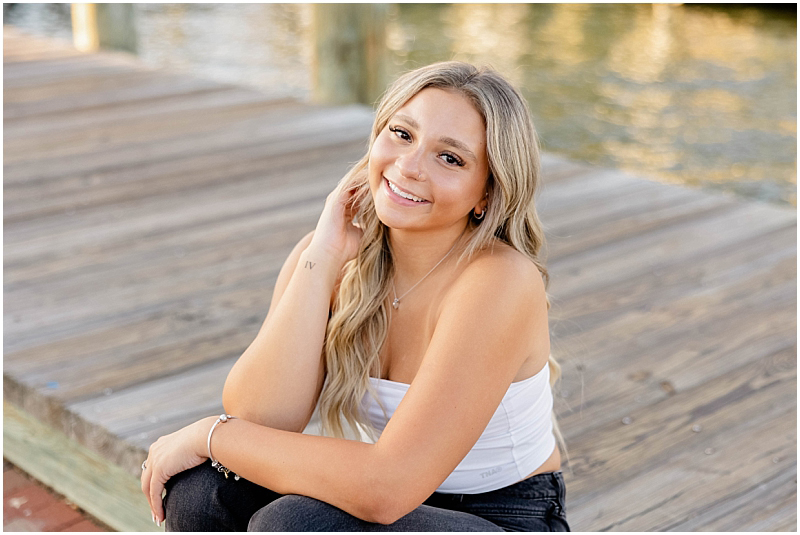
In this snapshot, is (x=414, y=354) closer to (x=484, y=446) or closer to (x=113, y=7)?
(x=484, y=446)

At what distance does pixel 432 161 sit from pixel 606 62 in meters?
8.01

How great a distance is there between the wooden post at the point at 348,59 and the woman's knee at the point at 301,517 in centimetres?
435

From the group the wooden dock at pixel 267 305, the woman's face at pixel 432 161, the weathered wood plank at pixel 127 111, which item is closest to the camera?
the woman's face at pixel 432 161

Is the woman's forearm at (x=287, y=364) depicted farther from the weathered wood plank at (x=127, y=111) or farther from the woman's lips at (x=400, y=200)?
the weathered wood plank at (x=127, y=111)

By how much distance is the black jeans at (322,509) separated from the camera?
139 centimetres

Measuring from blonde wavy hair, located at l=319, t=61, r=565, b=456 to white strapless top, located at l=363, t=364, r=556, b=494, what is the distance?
0.07m

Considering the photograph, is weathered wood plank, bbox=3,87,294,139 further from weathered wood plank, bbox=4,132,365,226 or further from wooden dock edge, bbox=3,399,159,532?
wooden dock edge, bbox=3,399,159,532

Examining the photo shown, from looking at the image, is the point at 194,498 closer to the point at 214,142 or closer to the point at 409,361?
the point at 409,361

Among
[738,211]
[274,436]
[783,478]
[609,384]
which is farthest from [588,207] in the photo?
[274,436]

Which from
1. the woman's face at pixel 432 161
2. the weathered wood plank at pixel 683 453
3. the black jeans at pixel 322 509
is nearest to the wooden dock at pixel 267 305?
the weathered wood plank at pixel 683 453

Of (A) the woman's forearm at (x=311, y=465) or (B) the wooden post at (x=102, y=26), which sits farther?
(B) the wooden post at (x=102, y=26)

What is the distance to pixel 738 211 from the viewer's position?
367 cm

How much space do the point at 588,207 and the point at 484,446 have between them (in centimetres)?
228

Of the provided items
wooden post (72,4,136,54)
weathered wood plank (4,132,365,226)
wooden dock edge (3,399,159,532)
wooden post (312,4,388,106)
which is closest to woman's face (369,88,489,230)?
wooden dock edge (3,399,159,532)
